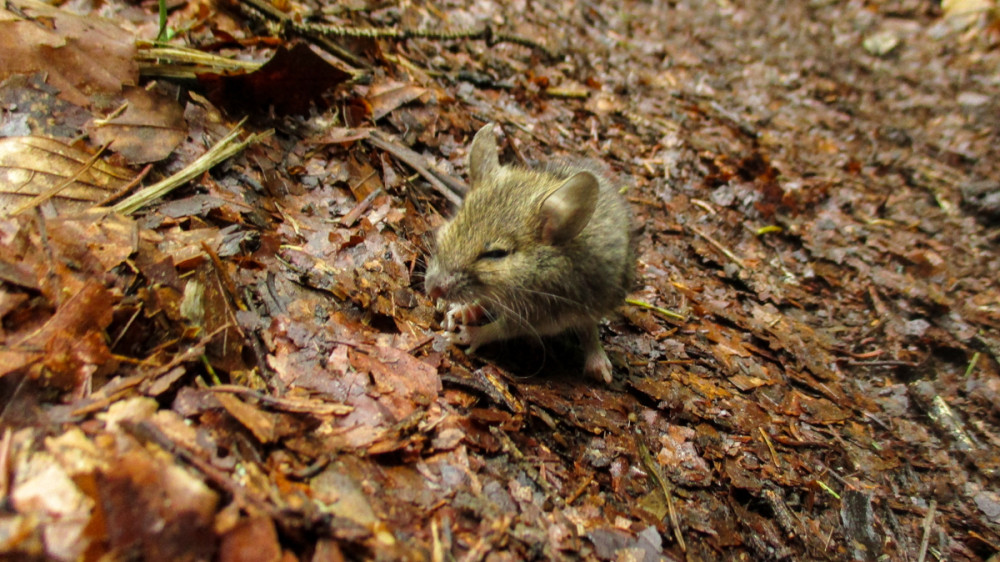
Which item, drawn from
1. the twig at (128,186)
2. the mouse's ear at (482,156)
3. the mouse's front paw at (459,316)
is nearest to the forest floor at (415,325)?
the twig at (128,186)

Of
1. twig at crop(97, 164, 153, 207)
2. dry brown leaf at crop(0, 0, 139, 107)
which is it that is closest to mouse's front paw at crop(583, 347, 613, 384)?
twig at crop(97, 164, 153, 207)

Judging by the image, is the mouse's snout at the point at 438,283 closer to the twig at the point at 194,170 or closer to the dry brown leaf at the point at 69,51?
the twig at the point at 194,170

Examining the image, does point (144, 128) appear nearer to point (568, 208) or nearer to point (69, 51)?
point (69, 51)

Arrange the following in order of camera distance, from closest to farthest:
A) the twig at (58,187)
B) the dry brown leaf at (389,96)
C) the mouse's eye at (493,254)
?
the twig at (58,187)
the mouse's eye at (493,254)
the dry brown leaf at (389,96)

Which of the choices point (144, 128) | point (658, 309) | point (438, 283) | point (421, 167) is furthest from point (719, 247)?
point (144, 128)

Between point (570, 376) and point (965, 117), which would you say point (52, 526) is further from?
point (965, 117)

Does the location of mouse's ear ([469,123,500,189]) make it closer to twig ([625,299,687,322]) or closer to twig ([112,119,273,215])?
twig ([112,119,273,215])

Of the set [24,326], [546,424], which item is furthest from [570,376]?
[24,326]
